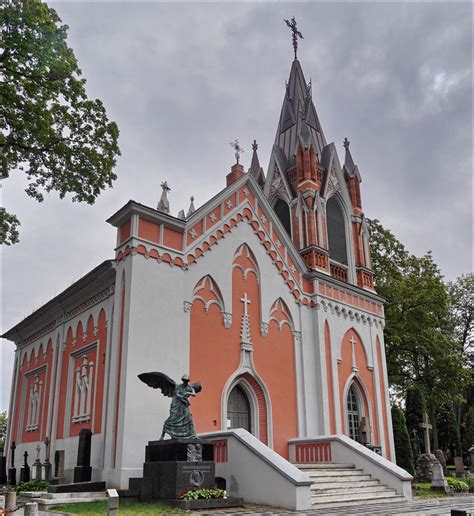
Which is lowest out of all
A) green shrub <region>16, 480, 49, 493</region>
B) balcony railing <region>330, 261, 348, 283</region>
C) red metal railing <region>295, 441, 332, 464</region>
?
green shrub <region>16, 480, 49, 493</region>

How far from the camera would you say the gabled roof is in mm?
25391

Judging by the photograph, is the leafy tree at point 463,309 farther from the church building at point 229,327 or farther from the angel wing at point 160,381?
the angel wing at point 160,381

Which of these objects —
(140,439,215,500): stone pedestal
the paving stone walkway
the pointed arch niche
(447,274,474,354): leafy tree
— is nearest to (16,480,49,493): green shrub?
(140,439,215,500): stone pedestal

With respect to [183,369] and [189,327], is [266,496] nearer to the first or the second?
[183,369]

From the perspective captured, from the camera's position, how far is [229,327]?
57.2ft

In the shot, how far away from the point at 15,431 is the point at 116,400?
38.1 feet

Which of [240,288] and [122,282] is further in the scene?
[240,288]

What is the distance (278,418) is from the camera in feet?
59.5

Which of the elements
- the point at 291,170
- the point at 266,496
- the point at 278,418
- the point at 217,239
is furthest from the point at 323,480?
the point at 291,170

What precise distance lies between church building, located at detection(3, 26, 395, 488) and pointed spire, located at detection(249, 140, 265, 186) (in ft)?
0.95

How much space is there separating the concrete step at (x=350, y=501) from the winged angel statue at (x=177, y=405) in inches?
128

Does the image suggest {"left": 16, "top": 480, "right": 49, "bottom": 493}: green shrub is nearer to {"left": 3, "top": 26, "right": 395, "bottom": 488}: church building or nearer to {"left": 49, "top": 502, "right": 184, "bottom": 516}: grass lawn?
{"left": 3, "top": 26, "right": 395, "bottom": 488}: church building

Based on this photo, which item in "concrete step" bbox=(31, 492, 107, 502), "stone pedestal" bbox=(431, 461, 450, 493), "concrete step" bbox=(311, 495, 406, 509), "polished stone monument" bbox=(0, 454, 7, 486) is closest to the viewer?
"concrete step" bbox=(311, 495, 406, 509)

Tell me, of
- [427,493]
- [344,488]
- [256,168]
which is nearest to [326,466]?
[344,488]
